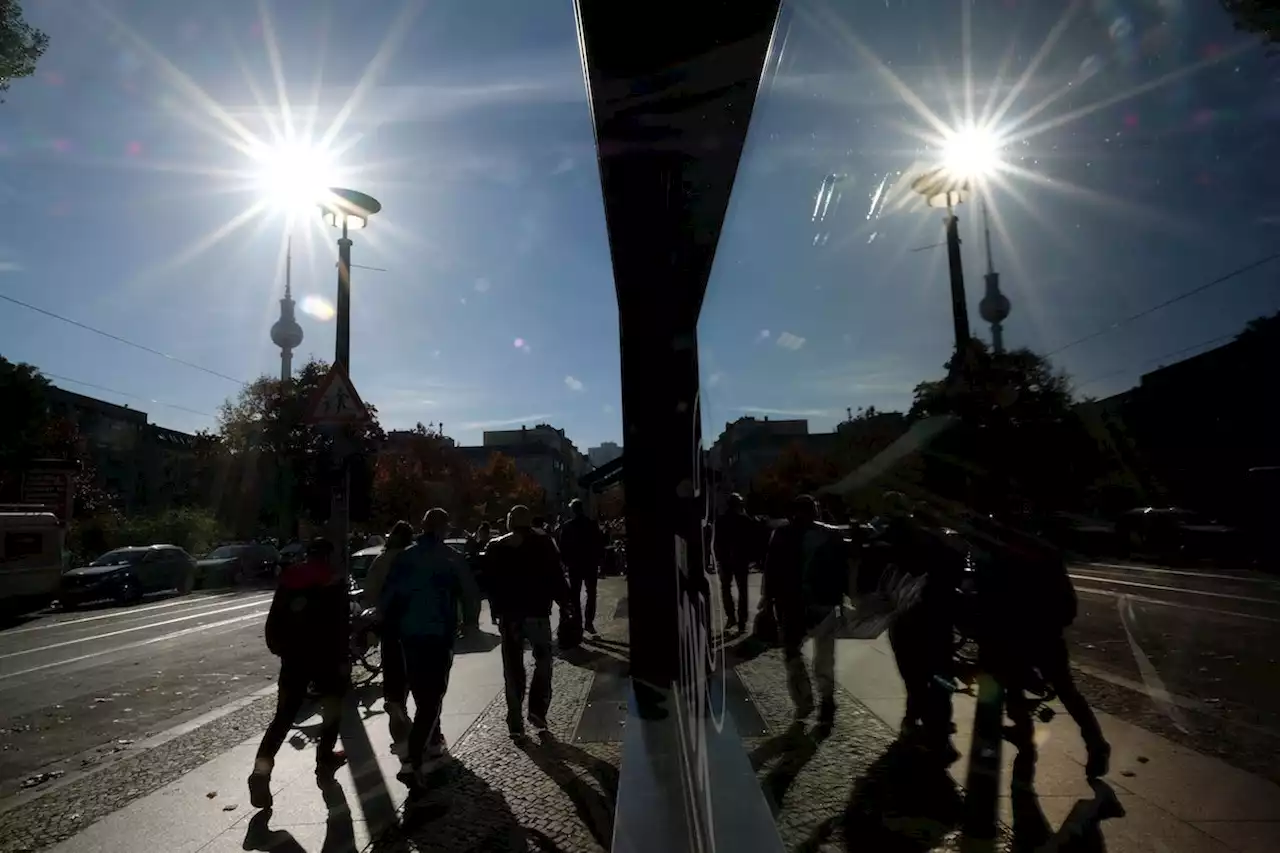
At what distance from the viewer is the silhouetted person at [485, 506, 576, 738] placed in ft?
18.7

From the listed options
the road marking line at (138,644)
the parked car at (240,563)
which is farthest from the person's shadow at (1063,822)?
the parked car at (240,563)

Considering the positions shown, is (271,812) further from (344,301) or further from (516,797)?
(344,301)

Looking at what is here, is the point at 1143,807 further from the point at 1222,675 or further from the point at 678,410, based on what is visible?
the point at 678,410

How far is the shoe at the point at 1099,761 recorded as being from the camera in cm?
189

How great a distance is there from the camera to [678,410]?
222 inches

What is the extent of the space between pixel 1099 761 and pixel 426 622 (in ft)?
13.0

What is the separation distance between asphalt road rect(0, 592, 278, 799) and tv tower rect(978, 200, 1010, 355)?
636 centimetres

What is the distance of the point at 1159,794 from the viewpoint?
1806 millimetres

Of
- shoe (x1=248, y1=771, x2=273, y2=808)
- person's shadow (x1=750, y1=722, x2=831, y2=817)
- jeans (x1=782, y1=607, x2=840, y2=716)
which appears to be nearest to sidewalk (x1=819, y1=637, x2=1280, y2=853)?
person's shadow (x1=750, y1=722, x2=831, y2=817)

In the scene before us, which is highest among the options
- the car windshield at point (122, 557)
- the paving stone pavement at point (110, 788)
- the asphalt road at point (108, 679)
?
the car windshield at point (122, 557)

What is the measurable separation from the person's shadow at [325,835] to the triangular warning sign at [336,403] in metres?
3.46

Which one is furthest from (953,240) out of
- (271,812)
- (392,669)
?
(392,669)

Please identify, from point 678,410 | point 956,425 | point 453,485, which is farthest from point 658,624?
point 453,485

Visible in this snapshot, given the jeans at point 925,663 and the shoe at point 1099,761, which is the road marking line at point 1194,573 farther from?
the jeans at point 925,663
